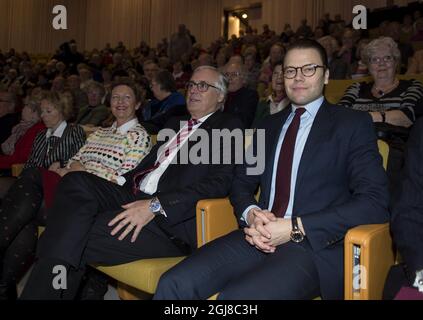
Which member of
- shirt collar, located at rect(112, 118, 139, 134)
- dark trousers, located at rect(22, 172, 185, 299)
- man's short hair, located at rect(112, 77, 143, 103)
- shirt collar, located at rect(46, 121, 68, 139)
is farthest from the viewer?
shirt collar, located at rect(46, 121, 68, 139)

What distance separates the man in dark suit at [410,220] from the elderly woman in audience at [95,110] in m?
3.25

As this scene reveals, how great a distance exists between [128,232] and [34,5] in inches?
582

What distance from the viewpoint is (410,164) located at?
138 cm

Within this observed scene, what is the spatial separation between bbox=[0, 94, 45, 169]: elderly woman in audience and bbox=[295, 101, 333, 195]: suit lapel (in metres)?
2.02

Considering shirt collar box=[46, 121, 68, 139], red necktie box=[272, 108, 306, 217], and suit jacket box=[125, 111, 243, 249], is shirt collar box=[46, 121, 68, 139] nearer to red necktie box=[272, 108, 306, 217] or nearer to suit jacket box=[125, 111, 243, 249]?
suit jacket box=[125, 111, 243, 249]

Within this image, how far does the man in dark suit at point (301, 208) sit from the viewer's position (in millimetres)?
1354

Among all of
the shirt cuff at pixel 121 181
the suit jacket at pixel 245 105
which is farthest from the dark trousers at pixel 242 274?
the suit jacket at pixel 245 105

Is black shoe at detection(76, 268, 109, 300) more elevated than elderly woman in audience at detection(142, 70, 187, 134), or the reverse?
elderly woman in audience at detection(142, 70, 187, 134)

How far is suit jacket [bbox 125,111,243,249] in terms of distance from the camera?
5.88ft

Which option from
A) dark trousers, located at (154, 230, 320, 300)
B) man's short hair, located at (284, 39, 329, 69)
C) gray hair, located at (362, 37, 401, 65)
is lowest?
dark trousers, located at (154, 230, 320, 300)

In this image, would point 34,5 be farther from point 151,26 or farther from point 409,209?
point 409,209

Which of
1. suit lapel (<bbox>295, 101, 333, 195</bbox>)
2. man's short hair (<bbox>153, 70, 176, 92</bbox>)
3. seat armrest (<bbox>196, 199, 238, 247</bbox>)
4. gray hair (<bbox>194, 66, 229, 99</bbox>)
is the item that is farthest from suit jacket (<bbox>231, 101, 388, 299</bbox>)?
man's short hair (<bbox>153, 70, 176, 92</bbox>)

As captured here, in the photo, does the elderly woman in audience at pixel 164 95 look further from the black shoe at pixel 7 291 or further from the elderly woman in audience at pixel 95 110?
the black shoe at pixel 7 291

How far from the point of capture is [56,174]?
2127mm
